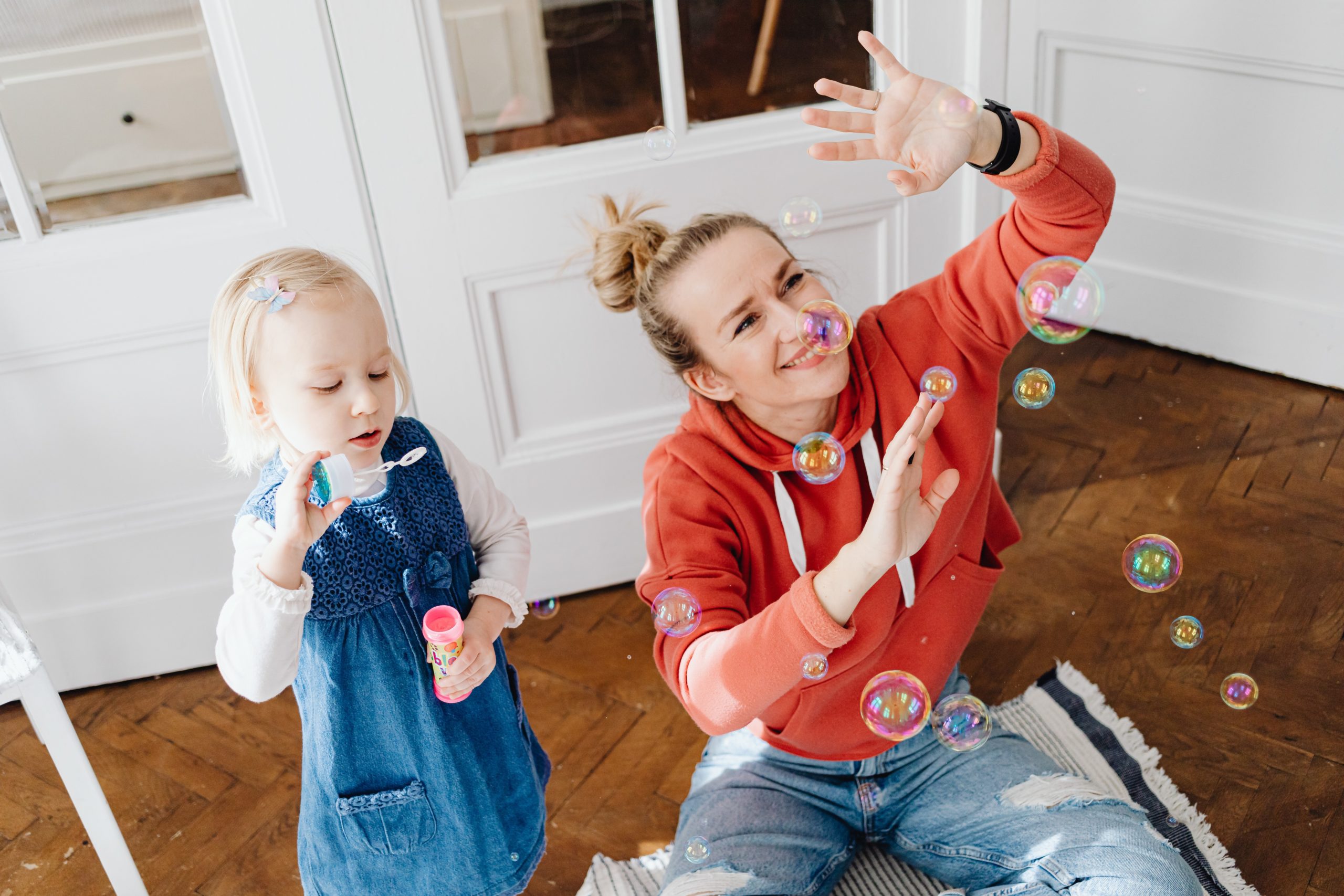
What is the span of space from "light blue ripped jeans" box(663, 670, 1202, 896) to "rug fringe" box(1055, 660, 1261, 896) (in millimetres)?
253

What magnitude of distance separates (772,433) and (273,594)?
1.96 feet

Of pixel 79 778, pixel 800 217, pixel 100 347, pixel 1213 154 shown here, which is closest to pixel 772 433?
pixel 800 217

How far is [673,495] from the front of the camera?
141cm

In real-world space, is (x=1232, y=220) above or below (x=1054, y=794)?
above

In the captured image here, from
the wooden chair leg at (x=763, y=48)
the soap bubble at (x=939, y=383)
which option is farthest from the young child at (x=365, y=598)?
the wooden chair leg at (x=763, y=48)

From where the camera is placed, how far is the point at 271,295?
3.88 ft

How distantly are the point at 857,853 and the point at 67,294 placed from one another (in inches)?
55.9

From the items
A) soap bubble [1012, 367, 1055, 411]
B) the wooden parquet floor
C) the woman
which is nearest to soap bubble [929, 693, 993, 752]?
the woman

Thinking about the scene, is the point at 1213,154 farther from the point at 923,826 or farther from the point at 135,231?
the point at 135,231

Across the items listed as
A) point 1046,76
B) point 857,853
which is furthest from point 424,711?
point 1046,76

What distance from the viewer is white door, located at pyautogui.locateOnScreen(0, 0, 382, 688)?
5.65 ft

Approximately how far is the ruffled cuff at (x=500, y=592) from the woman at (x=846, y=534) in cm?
15

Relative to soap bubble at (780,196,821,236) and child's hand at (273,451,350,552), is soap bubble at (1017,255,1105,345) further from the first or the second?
child's hand at (273,451,350,552)

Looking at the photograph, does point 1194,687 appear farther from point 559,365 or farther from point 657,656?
point 559,365
